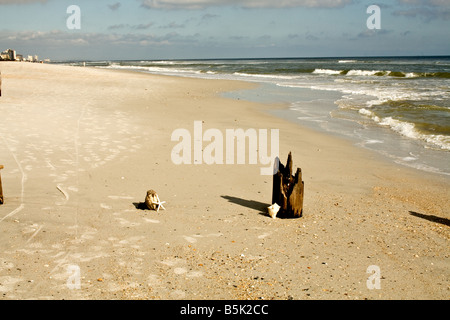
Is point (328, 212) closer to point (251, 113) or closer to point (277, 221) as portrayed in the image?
point (277, 221)

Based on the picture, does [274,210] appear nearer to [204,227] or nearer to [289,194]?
[289,194]

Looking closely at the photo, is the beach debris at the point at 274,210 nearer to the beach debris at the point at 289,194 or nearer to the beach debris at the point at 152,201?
the beach debris at the point at 289,194

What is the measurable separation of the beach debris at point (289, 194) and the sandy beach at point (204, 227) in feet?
0.53

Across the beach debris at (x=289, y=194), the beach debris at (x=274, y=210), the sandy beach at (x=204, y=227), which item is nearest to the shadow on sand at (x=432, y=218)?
the sandy beach at (x=204, y=227)

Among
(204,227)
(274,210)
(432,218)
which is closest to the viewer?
(204,227)

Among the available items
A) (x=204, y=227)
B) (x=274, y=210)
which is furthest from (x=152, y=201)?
(x=274, y=210)

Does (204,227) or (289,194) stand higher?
(289,194)

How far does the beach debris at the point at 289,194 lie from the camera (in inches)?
238

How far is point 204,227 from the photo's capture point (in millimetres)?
5664

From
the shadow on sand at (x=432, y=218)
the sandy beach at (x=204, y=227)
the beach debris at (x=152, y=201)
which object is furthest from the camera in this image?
the beach debris at (x=152, y=201)

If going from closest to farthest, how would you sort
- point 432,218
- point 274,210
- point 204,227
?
point 204,227
point 274,210
point 432,218

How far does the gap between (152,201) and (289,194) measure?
200 cm
